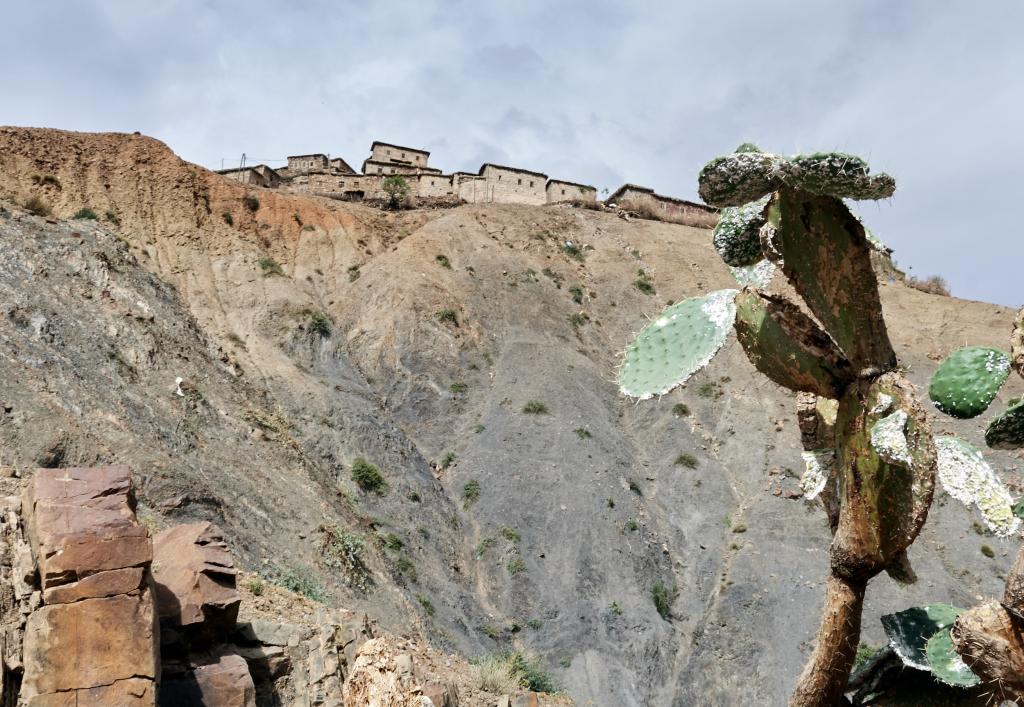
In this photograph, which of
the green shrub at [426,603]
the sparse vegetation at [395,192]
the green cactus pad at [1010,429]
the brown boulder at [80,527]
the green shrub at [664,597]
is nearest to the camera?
the green cactus pad at [1010,429]

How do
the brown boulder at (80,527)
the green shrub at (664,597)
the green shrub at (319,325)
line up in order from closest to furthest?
the brown boulder at (80,527)
the green shrub at (664,597)
the green shrub at (319,325)

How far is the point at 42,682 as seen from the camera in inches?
283

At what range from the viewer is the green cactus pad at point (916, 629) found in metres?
4.64

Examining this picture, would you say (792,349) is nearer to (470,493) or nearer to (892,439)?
(892,439)

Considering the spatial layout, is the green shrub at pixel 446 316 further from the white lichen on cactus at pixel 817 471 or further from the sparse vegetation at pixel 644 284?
the white lichen on cactus at pixel 817 471

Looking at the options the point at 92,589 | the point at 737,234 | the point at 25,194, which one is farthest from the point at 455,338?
the point at 737,234

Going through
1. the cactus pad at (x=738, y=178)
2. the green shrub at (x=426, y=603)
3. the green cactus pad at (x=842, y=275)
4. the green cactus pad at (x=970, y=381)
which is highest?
the cactus pad at (x=738, y=178)

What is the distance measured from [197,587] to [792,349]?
7380 millimetres

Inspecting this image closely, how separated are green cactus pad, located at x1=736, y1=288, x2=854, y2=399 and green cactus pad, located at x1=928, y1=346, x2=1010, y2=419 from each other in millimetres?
485

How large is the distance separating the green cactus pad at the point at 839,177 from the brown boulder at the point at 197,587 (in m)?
7.80

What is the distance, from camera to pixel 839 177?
4094 mm

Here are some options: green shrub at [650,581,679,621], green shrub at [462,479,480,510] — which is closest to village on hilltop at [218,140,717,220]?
green shrub at [462,479,480,510]

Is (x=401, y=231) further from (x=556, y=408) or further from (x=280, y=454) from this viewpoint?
(x=280, y=454)

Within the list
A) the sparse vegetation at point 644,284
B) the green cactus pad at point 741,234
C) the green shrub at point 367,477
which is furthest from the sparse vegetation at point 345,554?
the sparse vegetation at point 644,284
